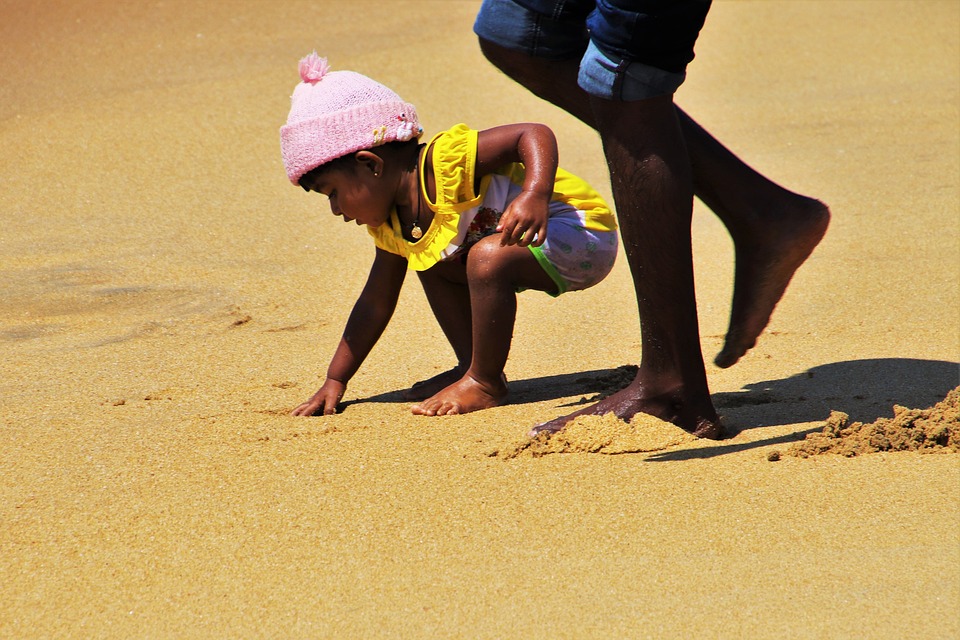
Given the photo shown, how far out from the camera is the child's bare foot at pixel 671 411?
2230 mm

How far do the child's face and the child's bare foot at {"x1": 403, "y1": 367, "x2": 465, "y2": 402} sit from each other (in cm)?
44

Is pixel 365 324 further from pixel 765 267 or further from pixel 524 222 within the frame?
pixel 765 267

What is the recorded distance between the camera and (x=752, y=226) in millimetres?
2494

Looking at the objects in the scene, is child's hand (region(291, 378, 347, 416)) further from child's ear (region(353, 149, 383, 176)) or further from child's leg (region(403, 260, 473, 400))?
child's ear (region(353, 149, 383, 176))

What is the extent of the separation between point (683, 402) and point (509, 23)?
100cm

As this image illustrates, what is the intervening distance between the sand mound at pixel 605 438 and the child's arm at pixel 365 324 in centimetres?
69

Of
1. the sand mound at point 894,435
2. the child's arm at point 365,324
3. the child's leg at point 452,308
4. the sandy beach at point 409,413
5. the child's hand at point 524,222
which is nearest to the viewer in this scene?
the sandy beach at point 409,413

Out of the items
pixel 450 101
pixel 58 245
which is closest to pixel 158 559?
pixel 58 245

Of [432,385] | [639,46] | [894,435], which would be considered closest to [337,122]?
[432,385]

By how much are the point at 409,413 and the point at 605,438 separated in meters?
0.62

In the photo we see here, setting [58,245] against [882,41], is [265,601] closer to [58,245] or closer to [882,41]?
[58,245]

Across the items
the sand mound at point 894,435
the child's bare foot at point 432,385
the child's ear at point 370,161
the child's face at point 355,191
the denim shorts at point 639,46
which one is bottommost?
the child's bare foot at point 432,385

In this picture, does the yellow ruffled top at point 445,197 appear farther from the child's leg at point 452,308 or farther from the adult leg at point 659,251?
the adult leg at point 659,251

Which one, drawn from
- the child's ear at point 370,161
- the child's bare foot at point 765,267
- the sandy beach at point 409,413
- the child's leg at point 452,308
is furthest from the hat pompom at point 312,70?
the child's bare foot at point 765,267
